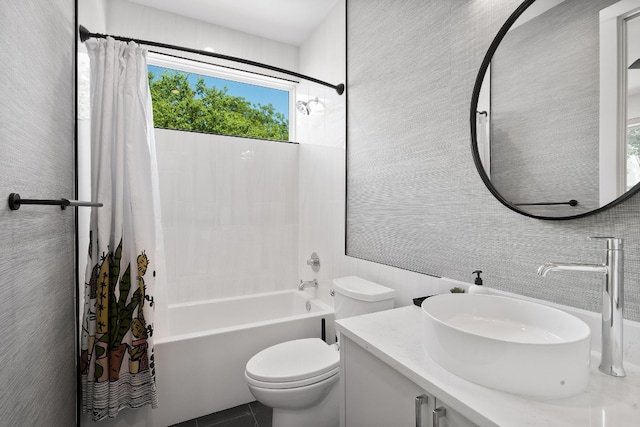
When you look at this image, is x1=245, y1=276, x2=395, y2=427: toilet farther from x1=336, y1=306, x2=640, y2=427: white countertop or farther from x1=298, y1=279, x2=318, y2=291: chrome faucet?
x1=298, y1=279, x2=318, y2=291: chrome faucet

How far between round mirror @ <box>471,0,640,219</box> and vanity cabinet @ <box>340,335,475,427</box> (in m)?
0.75

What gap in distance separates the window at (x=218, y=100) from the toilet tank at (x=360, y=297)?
1829 millimetres

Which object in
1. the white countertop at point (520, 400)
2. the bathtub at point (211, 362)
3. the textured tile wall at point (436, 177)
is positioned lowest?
the bathtub at point (211, 362)

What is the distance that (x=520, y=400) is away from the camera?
0.68 m

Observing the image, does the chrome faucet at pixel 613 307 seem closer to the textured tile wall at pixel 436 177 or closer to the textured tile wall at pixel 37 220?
the textured tile wall at pixel 436 177

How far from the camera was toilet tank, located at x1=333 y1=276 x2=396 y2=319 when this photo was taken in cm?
163

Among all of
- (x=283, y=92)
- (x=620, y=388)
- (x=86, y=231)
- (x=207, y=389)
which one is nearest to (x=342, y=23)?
(x=283, y=92)

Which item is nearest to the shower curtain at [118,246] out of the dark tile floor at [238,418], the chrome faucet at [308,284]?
the dark tile floor at [238,418]

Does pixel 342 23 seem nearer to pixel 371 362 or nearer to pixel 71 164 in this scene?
pixel 71 164

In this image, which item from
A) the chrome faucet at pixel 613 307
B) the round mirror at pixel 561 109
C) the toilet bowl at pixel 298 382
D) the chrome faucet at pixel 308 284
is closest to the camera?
the chrome faucet at pixel 613 307

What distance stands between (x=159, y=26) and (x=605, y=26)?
292cm

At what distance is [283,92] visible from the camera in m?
3.23

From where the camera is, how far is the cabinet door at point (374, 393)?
0.84 m

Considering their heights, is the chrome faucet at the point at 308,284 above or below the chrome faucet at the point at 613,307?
below
